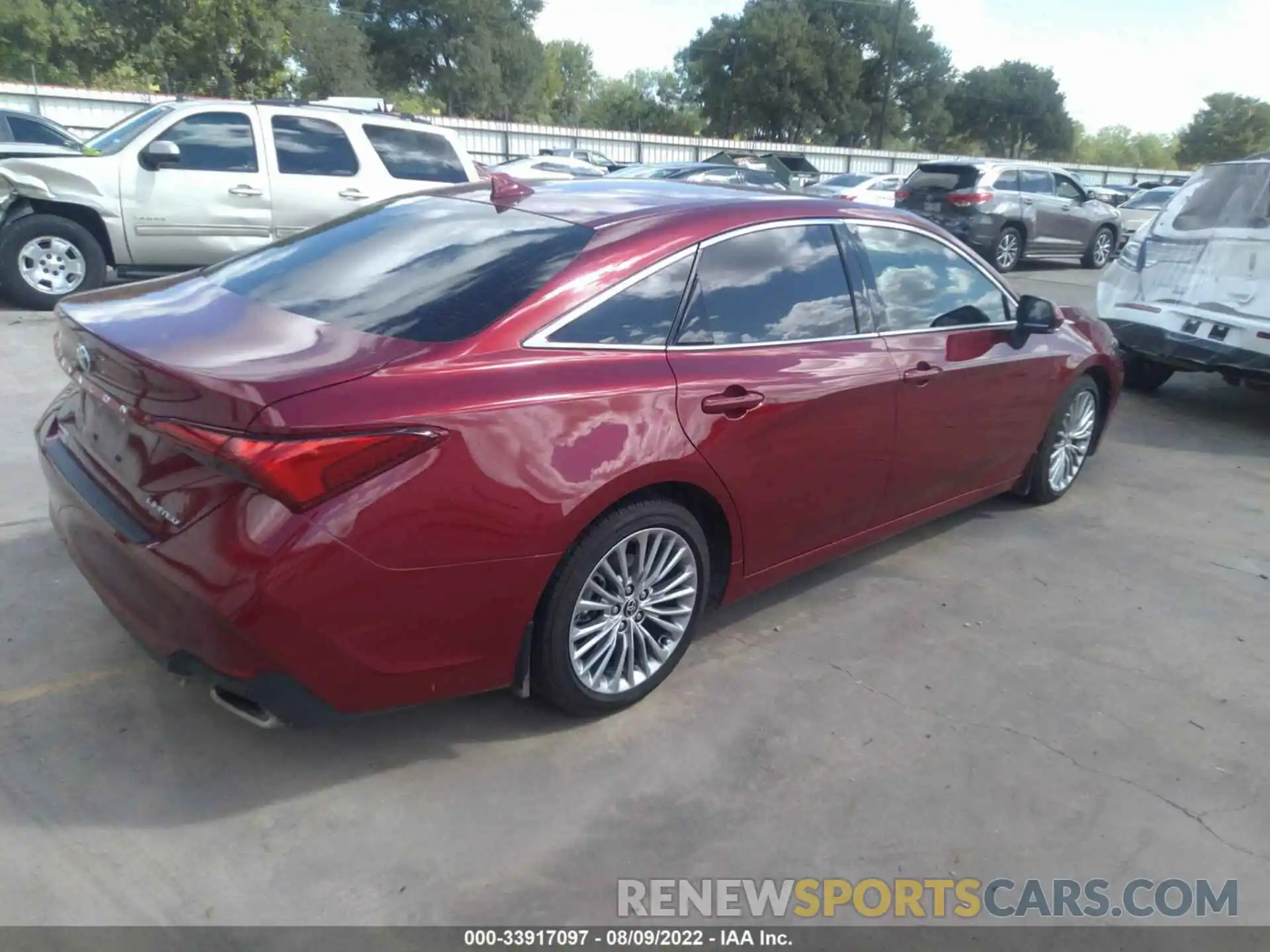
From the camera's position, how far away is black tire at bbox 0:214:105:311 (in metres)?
8.66

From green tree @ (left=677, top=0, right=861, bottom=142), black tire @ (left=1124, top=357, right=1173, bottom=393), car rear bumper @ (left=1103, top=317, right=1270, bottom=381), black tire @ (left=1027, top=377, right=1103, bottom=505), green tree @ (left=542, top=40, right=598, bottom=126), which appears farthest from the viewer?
green tree @ (left=542, top=40, right=598, bottom=126)

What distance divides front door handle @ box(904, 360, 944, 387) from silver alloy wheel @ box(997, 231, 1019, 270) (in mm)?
13023

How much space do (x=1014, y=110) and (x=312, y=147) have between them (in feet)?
219

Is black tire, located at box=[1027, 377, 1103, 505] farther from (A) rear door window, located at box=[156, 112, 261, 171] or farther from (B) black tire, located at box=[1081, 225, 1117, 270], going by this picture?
(B) black tire, located at box=[1081, 225, 1117, 270]

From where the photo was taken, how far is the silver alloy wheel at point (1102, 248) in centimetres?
1791

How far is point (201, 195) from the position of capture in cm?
909

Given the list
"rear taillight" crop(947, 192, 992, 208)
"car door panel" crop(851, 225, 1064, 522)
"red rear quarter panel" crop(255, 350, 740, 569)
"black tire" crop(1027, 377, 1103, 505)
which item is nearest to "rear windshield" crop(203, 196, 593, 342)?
"red rear quarter panel" crop(255, 350, 740, 569)

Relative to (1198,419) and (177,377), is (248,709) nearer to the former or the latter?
(177,377)

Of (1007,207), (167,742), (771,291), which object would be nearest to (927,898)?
(771,291)

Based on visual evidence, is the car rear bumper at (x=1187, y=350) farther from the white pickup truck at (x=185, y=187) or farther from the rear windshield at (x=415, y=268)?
the white pickup truck at (x=185, y=187)

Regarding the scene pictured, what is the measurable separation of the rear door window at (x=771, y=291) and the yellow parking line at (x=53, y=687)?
2152mm

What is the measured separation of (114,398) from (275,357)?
491mm

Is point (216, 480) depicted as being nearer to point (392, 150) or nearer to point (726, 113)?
point (392, 150)

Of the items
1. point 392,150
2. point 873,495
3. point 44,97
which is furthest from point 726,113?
point 873,495
